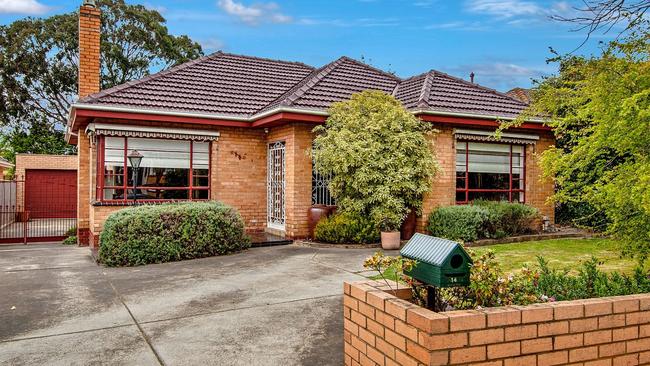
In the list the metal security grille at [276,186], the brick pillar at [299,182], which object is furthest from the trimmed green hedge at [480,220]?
the metal security grille at [276,186]

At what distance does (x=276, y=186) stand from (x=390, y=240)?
394 cm

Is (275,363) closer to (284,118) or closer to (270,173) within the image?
(284,118)

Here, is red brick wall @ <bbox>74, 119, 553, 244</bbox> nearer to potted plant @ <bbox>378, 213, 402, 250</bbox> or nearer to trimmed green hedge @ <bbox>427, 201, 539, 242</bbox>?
trimmed green hedge @ <bbox>427, 201, 539, 242</bbox>

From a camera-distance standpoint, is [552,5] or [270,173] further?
[270,173]

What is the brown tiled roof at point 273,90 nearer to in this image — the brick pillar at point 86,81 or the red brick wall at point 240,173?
the red brick wall at point 240,173

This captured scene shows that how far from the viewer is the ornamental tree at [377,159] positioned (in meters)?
11.3

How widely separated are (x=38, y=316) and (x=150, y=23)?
111ft

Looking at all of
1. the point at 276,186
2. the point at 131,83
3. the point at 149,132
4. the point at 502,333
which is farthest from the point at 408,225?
the point at 502,333

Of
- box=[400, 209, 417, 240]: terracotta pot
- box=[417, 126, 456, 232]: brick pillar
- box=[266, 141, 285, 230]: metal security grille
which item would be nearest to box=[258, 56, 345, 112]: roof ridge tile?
box=[266, 141, 285, 230]: metal security grille

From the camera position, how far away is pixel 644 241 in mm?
4867

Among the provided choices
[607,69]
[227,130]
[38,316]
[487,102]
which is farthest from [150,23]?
[607,69]

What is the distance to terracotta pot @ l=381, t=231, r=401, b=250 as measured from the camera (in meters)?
11.2

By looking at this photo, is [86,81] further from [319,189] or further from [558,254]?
[558,254]

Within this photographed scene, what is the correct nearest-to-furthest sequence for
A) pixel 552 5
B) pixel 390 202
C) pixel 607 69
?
pixel 607 69, pixel 552 5, pixel 390 202
